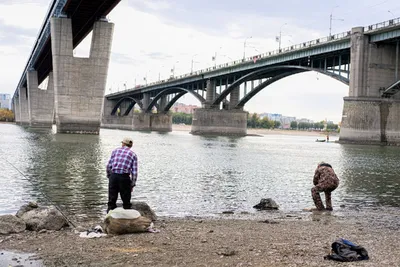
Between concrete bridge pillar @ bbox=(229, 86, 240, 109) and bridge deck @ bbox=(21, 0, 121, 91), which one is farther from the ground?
bridge deck @ bbox=(21, 0, 121, 91)

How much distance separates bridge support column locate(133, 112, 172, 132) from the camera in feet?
466

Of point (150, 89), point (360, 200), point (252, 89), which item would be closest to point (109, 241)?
point (360, 200)

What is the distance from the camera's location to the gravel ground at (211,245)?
25.7 ft

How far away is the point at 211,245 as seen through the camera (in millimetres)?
9055

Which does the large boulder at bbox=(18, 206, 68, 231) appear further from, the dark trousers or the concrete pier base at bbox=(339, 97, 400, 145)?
the concrete pier base at bbox=(339, 97, 400, 145)

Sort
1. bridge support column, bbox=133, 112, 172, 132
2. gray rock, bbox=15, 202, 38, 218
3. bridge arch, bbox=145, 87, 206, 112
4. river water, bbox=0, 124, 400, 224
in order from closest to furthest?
1. gray rock, bbox=15, 202, 38, 218
2. river water, bbox=0, 124, 400, 224
3. bridge arch, bbox=145, 87, 206, 112
4. bridge support column, bbox=133, 112, 172, 132

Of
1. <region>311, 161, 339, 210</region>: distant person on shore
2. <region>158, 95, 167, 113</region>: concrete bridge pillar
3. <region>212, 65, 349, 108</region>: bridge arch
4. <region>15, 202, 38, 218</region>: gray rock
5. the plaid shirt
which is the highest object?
<region>212, 65, 349, 108</region>: bridge arch

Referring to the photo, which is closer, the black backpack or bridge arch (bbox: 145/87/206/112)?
the black backpack

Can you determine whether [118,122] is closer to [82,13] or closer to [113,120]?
[113,120]

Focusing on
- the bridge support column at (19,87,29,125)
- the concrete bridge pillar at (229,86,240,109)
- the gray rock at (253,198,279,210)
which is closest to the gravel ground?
the gray rock at (253,198,279,210)

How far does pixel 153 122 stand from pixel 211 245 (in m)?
134

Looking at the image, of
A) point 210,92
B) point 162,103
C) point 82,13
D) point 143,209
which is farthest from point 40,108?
point 143,209

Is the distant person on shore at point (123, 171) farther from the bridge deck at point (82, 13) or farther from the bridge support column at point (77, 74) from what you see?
the bridge support column at point (77, 74)

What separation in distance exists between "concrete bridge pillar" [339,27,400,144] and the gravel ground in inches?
2351
